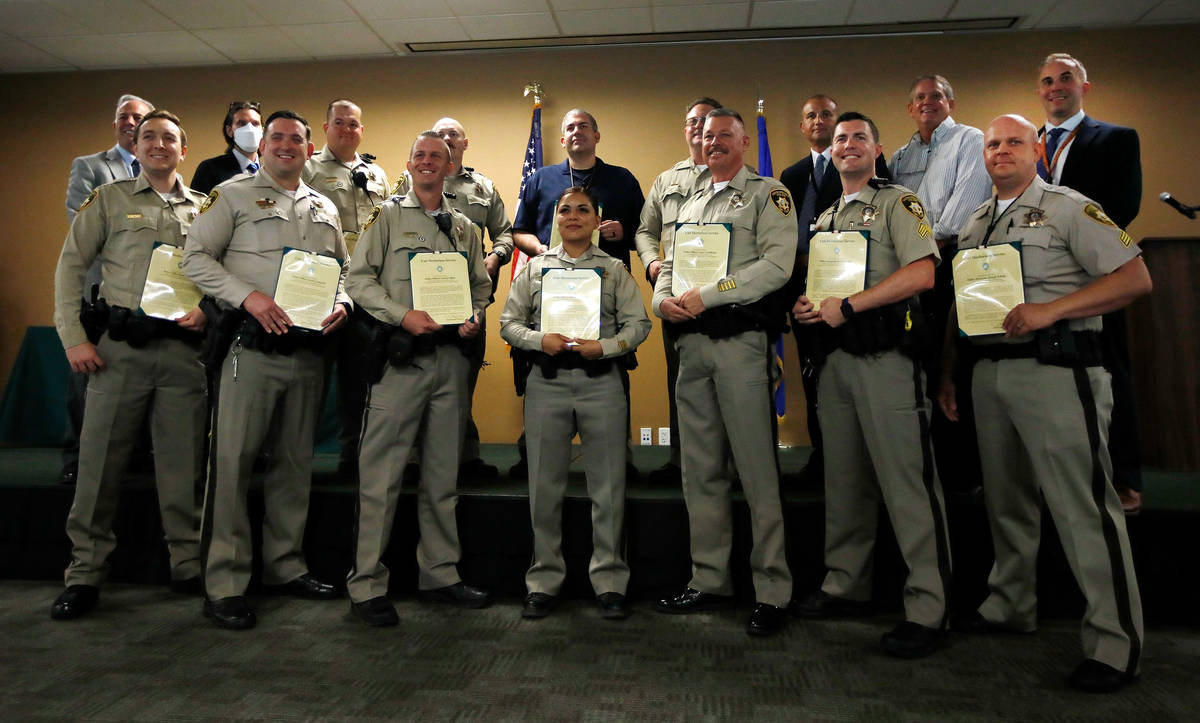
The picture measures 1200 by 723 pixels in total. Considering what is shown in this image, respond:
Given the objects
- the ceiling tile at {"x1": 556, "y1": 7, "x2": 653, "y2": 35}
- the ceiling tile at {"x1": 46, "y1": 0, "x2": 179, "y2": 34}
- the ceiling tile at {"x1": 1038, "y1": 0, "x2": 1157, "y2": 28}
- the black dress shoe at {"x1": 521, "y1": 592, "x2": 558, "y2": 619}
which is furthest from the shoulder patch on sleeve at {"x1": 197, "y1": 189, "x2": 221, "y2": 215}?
the ceiling tile at {"x1": 1038, "y1": 0, "x2": 1157, "y2": 28}

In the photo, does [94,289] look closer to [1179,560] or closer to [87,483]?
[87,483]

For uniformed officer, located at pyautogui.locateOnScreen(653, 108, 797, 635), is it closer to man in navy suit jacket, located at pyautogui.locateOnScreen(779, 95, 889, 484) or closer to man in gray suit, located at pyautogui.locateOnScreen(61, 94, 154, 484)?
man in navy suit jacket, located at pyautogui.locateOnScreen(779, 95, 889, 484)

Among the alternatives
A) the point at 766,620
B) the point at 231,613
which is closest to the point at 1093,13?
the point at 766,620

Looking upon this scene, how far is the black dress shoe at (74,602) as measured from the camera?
288 cm

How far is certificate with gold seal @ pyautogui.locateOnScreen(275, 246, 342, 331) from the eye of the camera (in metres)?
2.94

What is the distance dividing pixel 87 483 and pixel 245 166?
74.8 inches

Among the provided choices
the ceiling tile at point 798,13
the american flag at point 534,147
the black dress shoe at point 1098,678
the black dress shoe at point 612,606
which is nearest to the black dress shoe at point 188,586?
the black dress shoe at point 612,606

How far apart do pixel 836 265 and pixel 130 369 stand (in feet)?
9.25

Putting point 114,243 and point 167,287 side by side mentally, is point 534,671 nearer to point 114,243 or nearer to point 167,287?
point 167,287

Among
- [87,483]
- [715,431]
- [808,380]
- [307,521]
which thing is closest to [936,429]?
[808,380]

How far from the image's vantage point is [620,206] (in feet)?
12.6

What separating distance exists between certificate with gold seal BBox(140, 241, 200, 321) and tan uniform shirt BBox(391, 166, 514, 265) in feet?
3.65

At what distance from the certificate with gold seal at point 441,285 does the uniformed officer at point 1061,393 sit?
193 centimetres

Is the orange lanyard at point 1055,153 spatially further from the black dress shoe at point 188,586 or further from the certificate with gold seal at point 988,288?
the black dress shoe at point 188,586
